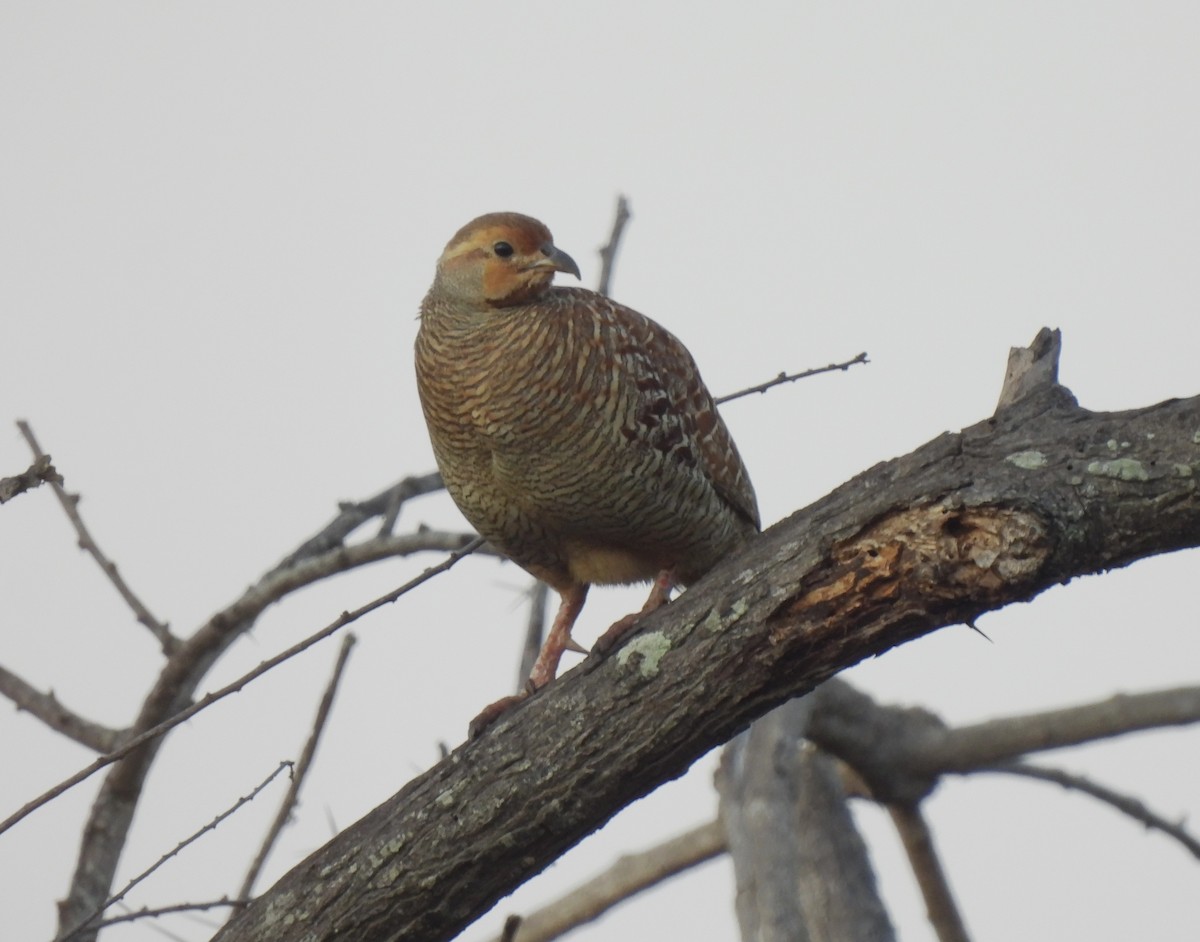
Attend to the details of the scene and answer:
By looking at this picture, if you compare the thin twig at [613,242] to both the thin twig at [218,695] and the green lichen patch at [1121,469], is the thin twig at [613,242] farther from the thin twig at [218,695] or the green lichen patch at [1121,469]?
the green lichen patch at [1121,469]

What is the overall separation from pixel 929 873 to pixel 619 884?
159cm

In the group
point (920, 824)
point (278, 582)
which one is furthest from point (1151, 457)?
point (920, 824)

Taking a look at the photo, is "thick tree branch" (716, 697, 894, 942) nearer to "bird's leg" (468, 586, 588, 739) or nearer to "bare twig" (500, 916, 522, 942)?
"bird's leg" (468, 586, 588, 739)

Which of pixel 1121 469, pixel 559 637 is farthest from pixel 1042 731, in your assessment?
pixel 1121 469

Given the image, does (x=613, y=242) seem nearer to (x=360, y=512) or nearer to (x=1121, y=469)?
(x=360, y=512)

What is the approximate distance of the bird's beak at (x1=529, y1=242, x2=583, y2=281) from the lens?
5699mm

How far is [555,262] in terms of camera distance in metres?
5.71

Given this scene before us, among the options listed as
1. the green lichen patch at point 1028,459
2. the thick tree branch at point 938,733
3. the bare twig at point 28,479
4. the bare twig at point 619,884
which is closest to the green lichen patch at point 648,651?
the green lichen patch at point 1028,459

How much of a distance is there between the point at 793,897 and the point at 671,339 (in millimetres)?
2479

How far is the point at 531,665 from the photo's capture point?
599 centimetres

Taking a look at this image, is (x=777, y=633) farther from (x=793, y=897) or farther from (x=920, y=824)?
(x=920, y=824)

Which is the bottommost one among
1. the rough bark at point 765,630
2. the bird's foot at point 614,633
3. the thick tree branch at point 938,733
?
the rough bark at point 765,630

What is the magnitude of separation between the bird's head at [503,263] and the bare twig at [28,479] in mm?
2308

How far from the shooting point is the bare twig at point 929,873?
26.9ft
